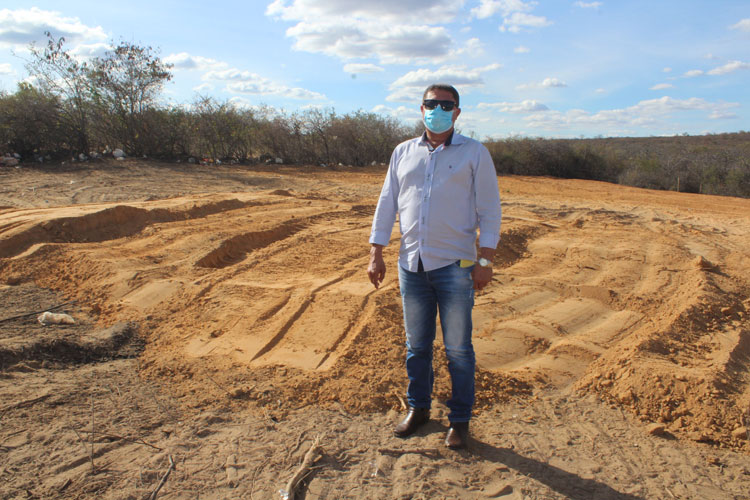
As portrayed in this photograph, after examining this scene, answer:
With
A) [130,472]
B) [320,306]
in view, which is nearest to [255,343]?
[320,306]

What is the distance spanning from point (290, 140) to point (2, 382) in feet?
58.0

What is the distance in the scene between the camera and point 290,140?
19.9m

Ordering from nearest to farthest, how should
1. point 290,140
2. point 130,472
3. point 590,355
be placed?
point 130,472, point 590,355, point 290,140

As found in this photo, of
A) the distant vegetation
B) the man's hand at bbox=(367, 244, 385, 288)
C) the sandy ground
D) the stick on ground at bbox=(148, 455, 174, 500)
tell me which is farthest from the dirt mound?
the distant vegetation

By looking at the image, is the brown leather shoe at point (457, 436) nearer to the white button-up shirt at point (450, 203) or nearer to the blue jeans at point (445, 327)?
the blue jeans at point (445, 327)

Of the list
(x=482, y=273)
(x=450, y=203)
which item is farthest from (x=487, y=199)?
(x=482, y=273)

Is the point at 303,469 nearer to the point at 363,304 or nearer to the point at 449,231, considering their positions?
the point at 449,231

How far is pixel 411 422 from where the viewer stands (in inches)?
106

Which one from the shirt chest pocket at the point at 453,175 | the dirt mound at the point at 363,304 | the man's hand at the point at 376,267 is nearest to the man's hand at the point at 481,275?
the shirt chest pocket at the point at 453,175

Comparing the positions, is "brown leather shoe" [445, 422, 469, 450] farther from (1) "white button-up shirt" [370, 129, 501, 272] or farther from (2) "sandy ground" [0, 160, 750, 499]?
(1) "white button-up shirt" [370, 129, 501, 272]

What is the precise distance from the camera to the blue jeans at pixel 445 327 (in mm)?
2416

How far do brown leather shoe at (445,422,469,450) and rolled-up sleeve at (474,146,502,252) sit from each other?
0.96 metres

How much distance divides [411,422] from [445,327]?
61cm

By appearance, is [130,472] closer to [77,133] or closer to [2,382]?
[2,382]
